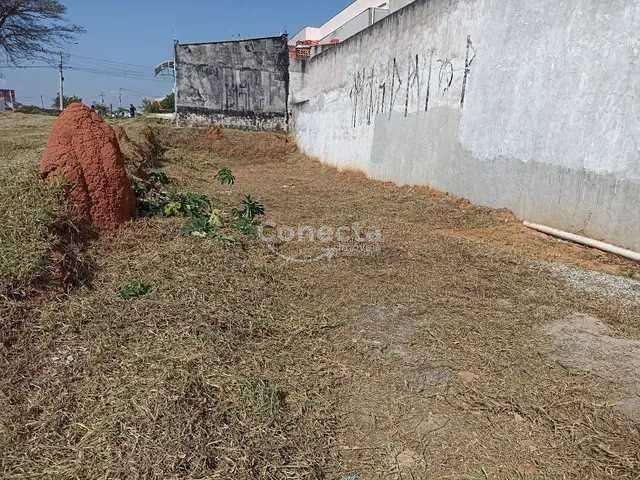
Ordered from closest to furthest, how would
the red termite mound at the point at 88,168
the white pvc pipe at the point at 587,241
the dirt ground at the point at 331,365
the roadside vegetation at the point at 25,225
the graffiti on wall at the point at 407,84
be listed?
the dirt ground at the point at 331,365
the roadside vegetation at the point at 25,225
the red termite mound at the point at 88,168
the white pvc pipe at the point at 587,241
the graffiti on wall at the point at 407,84

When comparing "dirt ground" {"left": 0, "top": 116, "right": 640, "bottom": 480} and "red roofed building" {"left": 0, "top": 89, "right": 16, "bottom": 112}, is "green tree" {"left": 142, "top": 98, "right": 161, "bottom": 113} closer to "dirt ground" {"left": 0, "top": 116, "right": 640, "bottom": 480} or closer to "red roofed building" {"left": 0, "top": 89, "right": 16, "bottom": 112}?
"red roofed building" {"left": 0, "top": 89, "right": 16, "bottom": 112}

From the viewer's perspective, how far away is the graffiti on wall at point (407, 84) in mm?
6324

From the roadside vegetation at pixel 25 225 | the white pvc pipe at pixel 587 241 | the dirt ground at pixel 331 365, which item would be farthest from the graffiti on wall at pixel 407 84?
the roadside vegetation at pixel 25 225

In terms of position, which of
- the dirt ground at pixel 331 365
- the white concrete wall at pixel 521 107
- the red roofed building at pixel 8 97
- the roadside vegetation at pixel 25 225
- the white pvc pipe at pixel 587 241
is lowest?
the dirt ground at pixel 331 365

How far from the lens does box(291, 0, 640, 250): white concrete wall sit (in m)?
4.09

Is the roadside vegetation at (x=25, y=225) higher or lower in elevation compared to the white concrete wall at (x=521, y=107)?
lower

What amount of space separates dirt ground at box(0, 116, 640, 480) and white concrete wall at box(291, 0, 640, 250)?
0.83 metres

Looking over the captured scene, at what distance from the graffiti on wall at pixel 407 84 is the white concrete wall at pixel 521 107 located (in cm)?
3

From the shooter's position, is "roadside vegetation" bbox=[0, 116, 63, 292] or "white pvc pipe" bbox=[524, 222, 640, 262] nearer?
"roadside vegetation" bbox=[0, 116, 63, 292]

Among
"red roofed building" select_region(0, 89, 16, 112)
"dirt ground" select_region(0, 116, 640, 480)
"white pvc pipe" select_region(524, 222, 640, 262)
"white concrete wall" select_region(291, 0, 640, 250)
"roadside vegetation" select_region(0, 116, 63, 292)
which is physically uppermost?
"red roofed building" select_region(0, 89, 16, 112)

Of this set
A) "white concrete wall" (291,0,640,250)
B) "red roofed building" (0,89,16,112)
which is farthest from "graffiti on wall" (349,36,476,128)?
"red roofed building" (0,89,16,112)

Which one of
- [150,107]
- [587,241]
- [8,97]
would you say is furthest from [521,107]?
[8,97]

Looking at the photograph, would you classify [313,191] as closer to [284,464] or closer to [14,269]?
[14,269]

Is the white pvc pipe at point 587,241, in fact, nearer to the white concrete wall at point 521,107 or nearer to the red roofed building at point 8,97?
the white concrete wall at point 521,107
